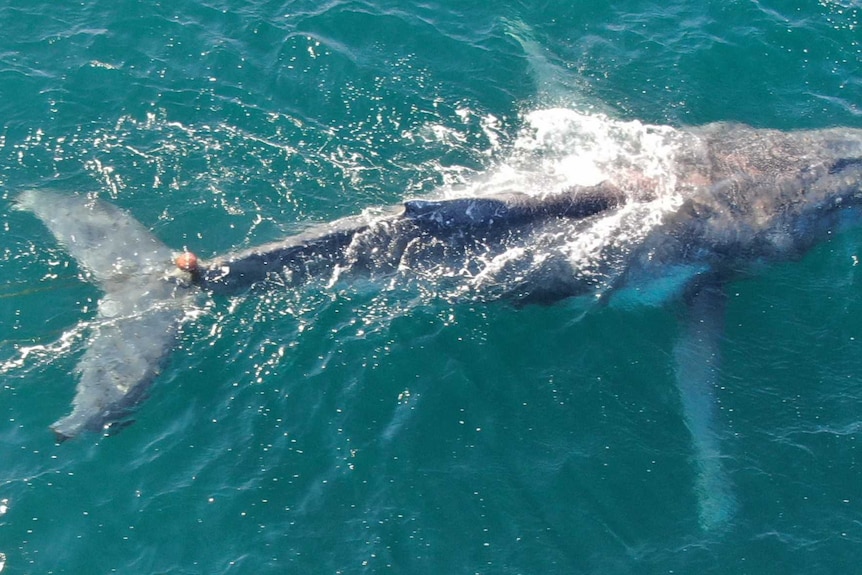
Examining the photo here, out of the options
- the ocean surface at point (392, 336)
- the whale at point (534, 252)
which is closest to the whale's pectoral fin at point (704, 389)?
the whale at point (534, 252)

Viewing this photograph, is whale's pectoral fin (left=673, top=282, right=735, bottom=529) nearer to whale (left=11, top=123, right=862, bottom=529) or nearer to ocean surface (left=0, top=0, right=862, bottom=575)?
whale (left=11, top=123, right=862, bottom=529)

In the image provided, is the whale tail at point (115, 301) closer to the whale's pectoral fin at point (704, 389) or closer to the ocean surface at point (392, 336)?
the ocean surface at point (392, 336)

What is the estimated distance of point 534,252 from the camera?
24453 millimetres

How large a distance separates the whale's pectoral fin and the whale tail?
47.0 ft

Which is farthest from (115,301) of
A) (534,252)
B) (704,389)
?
(704,389)

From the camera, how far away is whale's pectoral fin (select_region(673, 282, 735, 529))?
68.0 feet

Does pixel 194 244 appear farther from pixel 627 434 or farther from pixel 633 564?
pixel 633 564

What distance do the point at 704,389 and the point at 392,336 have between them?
8863 millimetres

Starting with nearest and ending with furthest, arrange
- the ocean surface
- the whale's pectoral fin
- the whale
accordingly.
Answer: the ocean surface
the whale's pectoral fin
the whale

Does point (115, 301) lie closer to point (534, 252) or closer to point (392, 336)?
point (392, 336)

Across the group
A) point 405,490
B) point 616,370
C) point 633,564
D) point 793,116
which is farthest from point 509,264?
point 793,116

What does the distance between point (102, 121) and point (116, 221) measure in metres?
5.22

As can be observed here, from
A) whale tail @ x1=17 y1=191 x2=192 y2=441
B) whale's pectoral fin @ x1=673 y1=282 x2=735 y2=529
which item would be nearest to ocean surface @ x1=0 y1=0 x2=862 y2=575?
whale's pectoral fin @ x1=673 y1=282 x2=735 y2=529

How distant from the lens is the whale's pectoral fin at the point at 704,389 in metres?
20.7
